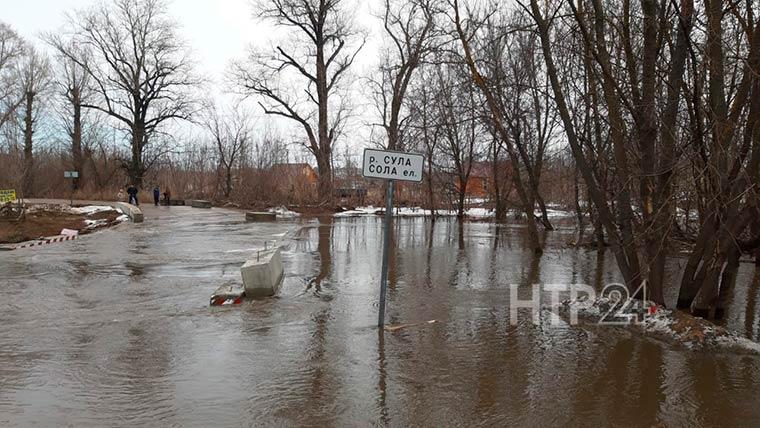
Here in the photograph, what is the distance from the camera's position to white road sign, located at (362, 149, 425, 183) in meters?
6.31

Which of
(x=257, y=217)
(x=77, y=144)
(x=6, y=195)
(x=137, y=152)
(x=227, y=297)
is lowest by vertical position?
(x=227, y=297)

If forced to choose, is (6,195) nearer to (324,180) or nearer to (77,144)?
(324,180)

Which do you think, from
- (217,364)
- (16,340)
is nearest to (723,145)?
(217,364)

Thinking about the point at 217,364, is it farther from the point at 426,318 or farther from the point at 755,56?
the point at 755,56

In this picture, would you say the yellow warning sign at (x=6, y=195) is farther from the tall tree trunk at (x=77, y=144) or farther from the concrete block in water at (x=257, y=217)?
the tall tree trunk at (x=77, y=144)

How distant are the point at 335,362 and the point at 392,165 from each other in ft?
7.49

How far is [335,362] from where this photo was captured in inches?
219

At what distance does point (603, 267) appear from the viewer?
1323 centimetres

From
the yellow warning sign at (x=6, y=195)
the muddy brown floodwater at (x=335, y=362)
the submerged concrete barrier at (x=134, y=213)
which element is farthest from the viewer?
the submerged concrete barrier at (x=134, y=213)

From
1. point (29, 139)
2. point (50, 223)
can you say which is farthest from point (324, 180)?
point (29, 139)

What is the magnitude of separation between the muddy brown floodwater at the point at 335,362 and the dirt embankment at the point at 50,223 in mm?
8648

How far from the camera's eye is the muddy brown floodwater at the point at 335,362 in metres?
4.34

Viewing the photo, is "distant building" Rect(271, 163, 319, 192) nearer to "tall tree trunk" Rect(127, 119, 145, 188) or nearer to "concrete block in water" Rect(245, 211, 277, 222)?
"concrete block in water" Rect(245, 211, 277, 222)

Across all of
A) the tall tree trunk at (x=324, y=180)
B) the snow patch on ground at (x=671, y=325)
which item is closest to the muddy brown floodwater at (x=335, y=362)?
the snow patch on ground at (x=671, y=325)
